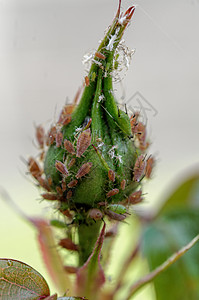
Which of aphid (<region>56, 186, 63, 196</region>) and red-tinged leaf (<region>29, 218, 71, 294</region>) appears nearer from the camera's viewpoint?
aphid (<region>56, 186, 63, 196</region>)

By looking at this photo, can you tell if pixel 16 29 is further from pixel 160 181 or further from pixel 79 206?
pixel 160 181

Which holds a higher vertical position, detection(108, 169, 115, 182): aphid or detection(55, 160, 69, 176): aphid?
detection(55, 160, 69, 176): aphid

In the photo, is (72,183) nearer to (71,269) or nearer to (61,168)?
(61,168)

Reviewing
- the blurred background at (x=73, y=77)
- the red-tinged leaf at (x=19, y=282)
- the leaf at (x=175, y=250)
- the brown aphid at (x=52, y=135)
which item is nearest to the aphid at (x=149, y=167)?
the blurred background at (x=73, y=77)

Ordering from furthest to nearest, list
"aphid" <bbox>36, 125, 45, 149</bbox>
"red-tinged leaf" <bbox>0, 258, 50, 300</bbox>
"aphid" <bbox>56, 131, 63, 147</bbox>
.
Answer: "aphid" <bbox>36, 125, 45, 149</bbox>
"aphid" <bbox>56, 131, 63, 147</bbox>
"red-tinged leaf" <bbox>0, 258, 50, 300</bbox>

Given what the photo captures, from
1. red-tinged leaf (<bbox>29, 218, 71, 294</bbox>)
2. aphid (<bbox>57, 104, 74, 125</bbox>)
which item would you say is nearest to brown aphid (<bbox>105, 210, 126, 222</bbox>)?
aphid (<bbox>57, 104, 74, 125</bbox>)

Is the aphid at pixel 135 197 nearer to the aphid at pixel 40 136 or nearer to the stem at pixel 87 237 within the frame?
the stem at pixel 87 237

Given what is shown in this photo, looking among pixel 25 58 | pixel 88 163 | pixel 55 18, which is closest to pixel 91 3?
pixel 25 58

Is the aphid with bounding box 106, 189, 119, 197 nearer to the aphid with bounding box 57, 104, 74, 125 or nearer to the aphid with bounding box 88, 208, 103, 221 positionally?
the aphid with bounding box 88, 208, 103, 221
